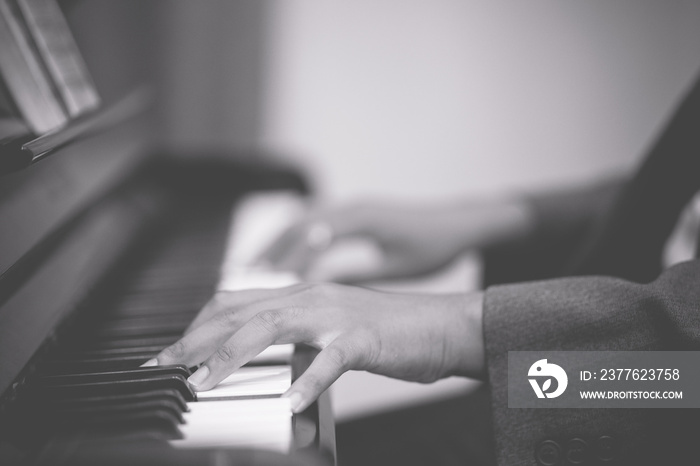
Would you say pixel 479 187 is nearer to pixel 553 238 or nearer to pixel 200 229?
pixel 553 238

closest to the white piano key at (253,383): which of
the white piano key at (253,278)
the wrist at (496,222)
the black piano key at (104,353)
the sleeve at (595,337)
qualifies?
the black piano key at (104,353)

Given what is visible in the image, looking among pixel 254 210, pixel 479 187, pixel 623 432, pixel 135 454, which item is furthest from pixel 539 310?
pixel 479 187

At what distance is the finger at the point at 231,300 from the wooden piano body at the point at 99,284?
0.23 feet

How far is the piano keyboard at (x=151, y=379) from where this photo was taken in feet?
1.72

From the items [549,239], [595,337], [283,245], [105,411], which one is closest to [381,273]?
[283,245]

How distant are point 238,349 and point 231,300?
0.09 metres

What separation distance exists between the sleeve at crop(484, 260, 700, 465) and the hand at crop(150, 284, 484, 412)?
0.03m

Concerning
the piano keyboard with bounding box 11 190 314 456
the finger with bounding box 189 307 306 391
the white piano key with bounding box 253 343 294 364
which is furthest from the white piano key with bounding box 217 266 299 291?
the finger with bounding box 189 307 306 391

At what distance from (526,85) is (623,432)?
2.12m

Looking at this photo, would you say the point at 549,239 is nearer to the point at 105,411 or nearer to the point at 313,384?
the point at 313,384

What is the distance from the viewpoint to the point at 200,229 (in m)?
1.32

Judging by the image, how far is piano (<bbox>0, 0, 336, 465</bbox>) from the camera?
51 cm

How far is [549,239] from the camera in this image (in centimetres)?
142

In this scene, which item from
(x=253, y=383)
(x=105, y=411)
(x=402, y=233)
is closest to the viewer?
(x=105, y=411)
